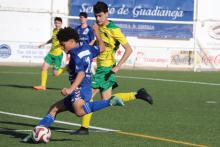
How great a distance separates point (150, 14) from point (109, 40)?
2994cm

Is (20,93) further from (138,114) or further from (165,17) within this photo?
(165,17)

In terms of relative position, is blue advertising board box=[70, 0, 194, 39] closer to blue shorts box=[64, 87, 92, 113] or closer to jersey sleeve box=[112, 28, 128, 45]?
jersey sleeve box=[112, 28, 128, 45]

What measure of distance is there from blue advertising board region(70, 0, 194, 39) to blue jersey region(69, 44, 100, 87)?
28.5m

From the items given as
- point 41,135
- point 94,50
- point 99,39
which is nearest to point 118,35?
point 99,39

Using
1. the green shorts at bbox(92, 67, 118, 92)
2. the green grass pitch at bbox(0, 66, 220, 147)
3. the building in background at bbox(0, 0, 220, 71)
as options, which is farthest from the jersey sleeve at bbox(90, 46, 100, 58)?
the building in background at bbox(0, 0, 220, 71)

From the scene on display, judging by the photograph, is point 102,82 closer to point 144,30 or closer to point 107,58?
point 107,58

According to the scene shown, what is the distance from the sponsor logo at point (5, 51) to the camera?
35.7 meters

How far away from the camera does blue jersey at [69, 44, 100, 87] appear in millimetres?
10430

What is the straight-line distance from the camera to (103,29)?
1261 cm

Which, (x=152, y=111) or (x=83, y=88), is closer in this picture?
(x=83, y=88)

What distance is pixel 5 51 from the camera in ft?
118

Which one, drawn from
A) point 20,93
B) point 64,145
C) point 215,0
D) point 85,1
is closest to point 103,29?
point 64,145

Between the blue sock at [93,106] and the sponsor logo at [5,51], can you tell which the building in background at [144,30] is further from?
the blue sock at [93,106]

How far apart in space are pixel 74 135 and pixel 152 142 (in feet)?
4.54
